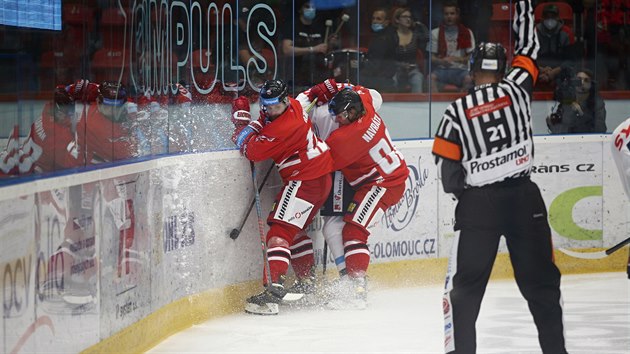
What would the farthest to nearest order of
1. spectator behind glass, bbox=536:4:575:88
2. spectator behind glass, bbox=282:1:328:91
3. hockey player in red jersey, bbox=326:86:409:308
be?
spectator behind glass, bbox=536:4:575:88 < spectator behind glass, bbox=282:1:328:91 < hockey player in red jersey, bbox=326:86:409:308

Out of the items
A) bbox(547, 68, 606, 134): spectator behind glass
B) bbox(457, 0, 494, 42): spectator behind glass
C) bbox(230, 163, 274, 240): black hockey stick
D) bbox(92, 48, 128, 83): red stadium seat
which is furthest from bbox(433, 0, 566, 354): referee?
bbox(457, 0, 494, 42): spectator behind glass

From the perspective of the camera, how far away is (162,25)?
6.20 meters

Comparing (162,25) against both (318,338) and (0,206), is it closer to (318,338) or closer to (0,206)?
(318,338)

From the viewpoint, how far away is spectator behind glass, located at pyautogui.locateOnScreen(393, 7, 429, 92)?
7977 mm

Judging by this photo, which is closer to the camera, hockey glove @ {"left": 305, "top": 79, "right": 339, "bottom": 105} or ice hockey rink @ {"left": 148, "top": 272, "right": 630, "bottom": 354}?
ice hockey rink @ {"left": 148, "top": 272, "right": 630, "bottom": 354}

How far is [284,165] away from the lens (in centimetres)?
647

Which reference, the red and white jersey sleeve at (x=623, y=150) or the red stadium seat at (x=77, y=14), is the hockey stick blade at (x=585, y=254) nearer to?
the red and white jersey sleeve at (x=623, y=150)

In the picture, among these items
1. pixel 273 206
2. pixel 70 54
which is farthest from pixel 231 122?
pixel 70 54

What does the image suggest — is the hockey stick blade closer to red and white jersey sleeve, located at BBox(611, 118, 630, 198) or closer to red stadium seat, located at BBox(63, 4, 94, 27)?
red and white jersey sleeve, located at BBox(611, 118, 630, 198)

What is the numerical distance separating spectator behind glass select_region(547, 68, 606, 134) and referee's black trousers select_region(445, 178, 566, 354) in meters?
3.85

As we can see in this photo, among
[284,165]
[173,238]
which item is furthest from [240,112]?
[173,238]

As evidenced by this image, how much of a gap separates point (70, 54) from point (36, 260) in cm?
87

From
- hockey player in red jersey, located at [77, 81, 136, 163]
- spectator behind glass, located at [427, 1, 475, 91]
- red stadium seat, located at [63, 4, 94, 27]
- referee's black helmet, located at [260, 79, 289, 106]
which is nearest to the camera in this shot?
red stadium seat, located at [63, 4, 94, 27]

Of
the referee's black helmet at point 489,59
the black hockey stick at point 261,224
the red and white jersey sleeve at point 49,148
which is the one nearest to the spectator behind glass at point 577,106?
the black hockey stick at point 261,224
